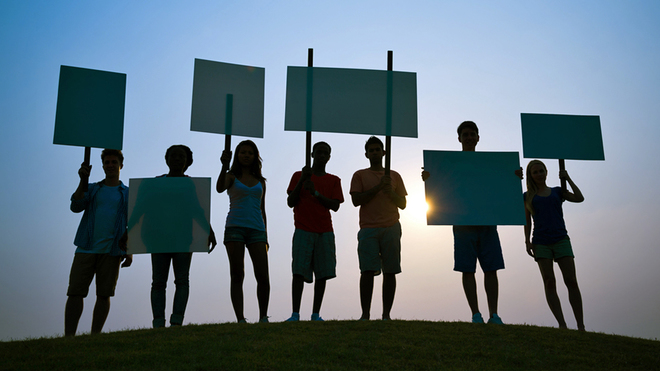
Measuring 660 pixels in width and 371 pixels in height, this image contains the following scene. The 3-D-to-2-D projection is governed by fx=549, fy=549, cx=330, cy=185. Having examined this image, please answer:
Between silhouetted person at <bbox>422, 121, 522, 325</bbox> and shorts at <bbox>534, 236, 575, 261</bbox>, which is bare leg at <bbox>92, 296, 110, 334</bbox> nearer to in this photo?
silhouetted person at <bbox>422, 121, 522, 325</bbox>

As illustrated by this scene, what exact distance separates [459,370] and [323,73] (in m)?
4.43

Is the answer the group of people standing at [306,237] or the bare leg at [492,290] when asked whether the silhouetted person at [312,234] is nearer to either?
the group of people standing at [306,237]

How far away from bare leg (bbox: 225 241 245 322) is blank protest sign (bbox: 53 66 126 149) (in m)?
2.08

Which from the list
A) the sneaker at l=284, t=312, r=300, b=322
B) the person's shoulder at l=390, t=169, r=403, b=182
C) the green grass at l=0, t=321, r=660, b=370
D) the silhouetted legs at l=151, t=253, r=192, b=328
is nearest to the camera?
the green grass at l=0, t=321, r=660, b=370

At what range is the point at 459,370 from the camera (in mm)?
4699

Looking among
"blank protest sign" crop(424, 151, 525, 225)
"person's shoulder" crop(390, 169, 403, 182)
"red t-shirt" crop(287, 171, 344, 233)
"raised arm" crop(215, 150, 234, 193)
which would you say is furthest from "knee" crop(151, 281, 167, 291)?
"blank protest sign" crop(424, 151, 525, 225)

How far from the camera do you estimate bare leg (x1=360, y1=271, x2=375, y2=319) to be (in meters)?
7.05

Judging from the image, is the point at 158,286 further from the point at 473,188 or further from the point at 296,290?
the point at 473,188

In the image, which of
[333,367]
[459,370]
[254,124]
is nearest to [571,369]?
[459,370]

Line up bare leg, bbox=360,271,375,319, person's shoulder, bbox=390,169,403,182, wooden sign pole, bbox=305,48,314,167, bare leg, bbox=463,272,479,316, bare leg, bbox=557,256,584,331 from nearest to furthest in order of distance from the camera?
1. bare leg, bbox=463,272,479,316
2. bare leg, bbox=360,271,375,319
3. wooden sign pole, bbox=305,48,314,167
4. bare leg, bbox=557,256,584,331
5. person's shoulder, bbox=390,169,403,182

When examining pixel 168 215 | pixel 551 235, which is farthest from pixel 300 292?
pixel 551 235

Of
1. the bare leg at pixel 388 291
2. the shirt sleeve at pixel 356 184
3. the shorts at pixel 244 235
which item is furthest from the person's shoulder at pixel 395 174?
the shorts at pixel 244 235

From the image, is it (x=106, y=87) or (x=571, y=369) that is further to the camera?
(x=106, y=87)

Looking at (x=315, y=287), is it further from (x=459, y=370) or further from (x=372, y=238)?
(x=459, y=370)
